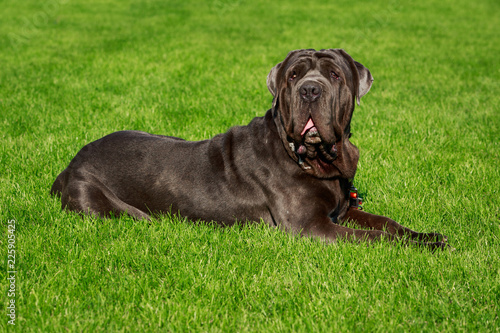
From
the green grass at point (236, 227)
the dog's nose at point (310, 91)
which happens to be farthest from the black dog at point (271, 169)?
the green grass at point (236, 227)

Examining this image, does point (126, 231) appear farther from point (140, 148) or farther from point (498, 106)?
point (498, 106)

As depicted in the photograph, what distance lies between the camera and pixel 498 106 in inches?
332

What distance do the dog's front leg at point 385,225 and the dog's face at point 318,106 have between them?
44cm

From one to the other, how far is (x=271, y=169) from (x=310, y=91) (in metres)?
0.76

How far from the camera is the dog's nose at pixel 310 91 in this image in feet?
12.9

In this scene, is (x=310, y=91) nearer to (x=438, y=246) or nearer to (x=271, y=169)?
(x=271, y=169)

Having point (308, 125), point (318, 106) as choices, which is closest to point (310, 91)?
point (318, 106)

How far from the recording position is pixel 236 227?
14.1ft

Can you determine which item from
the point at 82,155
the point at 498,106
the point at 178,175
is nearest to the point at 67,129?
the point at 82,155

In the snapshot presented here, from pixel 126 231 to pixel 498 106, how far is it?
687 centimetres

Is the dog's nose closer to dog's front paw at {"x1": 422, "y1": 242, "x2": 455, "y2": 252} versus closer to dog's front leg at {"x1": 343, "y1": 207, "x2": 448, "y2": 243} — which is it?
dog's front leg at {"x1": 343, "y1": 207, "x2": 448, "y2": 243}


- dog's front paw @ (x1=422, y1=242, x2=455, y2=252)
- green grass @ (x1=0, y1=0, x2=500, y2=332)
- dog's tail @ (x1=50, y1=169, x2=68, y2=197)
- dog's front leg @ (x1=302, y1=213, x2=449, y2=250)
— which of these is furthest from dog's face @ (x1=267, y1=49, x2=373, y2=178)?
dog's tail @ (x1=50, y1=169, x2=68, y2=197)

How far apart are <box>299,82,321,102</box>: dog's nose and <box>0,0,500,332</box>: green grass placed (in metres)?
1.11

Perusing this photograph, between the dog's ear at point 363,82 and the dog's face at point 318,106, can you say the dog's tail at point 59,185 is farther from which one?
the dog's ear at point 363,82
